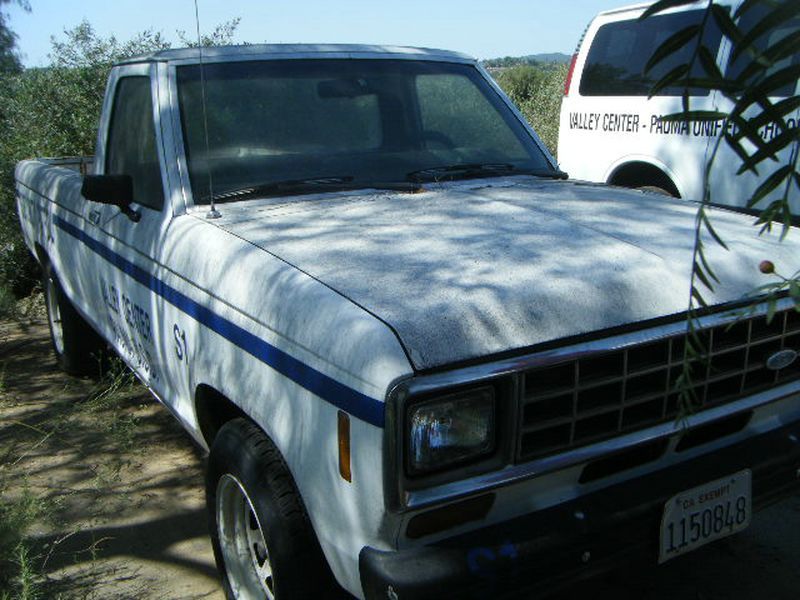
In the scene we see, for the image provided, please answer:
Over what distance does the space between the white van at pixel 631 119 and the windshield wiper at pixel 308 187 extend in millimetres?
2899

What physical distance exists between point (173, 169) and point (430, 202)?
100 cm

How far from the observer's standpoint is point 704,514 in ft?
7.59

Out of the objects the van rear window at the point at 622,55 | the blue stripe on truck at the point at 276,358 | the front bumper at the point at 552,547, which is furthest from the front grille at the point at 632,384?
the van rear window at the point at 622,55

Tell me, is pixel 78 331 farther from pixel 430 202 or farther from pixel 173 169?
pixel 430 202

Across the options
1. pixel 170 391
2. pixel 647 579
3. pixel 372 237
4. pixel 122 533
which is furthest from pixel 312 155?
pixel 647 579

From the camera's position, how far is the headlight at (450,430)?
6.28 ft

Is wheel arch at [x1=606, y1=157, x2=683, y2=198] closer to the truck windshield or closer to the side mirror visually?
the truck windshield

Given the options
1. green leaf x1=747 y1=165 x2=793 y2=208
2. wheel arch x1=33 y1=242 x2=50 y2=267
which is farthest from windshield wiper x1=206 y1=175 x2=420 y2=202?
wheel arch x1=33 y1=242 x2=50 y2=267

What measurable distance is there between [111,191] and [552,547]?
2.25 metres

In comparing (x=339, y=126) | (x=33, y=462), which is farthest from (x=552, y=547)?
(x=33, y=462)

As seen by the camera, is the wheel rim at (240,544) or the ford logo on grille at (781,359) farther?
the wheel rim at (240,544)

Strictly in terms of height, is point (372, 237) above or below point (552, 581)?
above

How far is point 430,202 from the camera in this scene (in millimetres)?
3104

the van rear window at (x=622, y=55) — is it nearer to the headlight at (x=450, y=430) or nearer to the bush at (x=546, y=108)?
the bush at (x=546, y=108)
